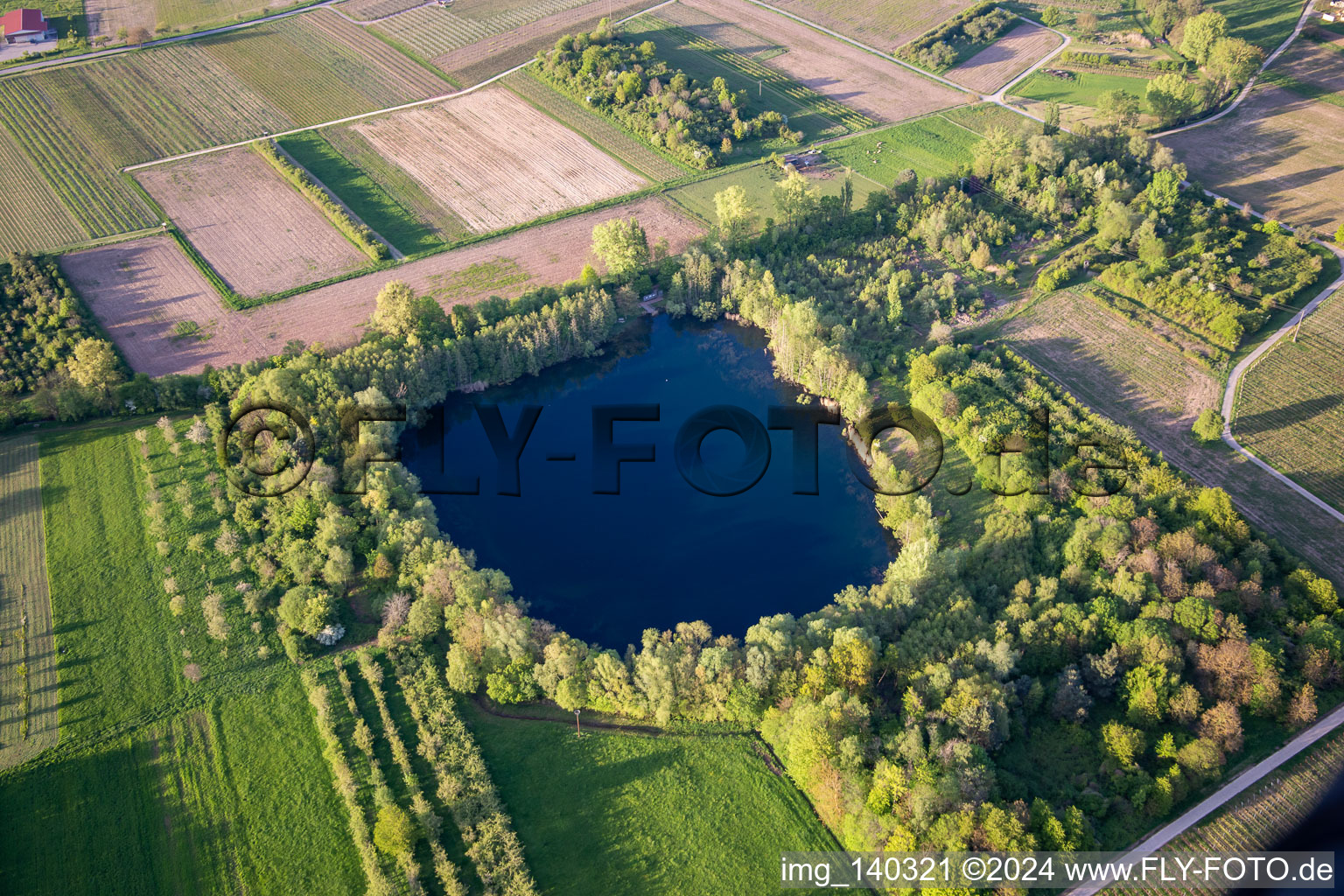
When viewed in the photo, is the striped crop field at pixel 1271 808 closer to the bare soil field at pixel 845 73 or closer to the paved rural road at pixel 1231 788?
the paved rural road at pixel 1231 788

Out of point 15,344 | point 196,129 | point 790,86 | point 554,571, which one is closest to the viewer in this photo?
point 554,571

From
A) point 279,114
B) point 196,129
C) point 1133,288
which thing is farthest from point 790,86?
point 196,129

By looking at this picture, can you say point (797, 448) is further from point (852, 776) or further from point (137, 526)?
point (137, 526)

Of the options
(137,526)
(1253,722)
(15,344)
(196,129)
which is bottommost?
(1253,722)

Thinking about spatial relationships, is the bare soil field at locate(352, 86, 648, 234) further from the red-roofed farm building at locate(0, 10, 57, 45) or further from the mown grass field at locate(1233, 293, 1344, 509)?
the mown grass field at locate(1233, 293, 1344, 509)

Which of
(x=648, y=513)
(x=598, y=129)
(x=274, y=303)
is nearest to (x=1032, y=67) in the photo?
(x=598, y=129)

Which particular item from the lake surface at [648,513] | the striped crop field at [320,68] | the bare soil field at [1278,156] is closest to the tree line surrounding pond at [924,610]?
the lake surface at [648,513]
